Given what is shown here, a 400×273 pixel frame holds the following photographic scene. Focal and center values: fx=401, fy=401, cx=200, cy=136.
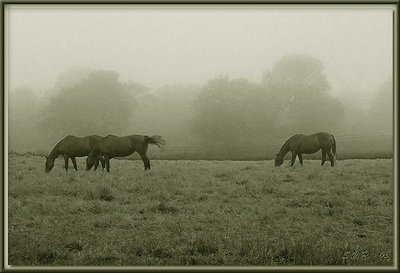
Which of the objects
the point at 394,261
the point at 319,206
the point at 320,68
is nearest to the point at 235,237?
the point at 319,206

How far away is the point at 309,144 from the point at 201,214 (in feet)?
7.40

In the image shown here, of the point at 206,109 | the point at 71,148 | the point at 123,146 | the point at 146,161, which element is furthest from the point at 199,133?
the point at 71,148

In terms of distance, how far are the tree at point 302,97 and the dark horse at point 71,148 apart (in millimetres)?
3097

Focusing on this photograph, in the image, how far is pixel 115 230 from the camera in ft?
18.7

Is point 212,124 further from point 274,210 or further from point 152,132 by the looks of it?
point 274,210

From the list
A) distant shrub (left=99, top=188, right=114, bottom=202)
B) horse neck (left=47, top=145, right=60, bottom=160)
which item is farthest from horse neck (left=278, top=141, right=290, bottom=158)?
horse neck (left=47, top=145, right=60, bottom=160)

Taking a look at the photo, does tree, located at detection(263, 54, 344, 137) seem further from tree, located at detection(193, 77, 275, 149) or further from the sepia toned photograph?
tree, located at detection(193, 77, 275, 149)

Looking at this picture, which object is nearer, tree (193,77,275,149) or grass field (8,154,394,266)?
grass field (8,154,394,266)

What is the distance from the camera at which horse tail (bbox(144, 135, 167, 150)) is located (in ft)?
21.9

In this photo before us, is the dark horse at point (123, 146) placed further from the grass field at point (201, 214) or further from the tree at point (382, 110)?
the tree at point (382, 110)

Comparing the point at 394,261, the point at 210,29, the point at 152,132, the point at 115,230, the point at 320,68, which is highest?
the point at 210,29

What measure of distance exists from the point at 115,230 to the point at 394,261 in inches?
148

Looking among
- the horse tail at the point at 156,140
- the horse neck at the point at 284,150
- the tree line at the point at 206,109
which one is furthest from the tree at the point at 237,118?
the horse tail at the point at 156,140

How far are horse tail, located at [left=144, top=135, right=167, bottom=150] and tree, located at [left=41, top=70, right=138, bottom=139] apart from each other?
1.51ft
